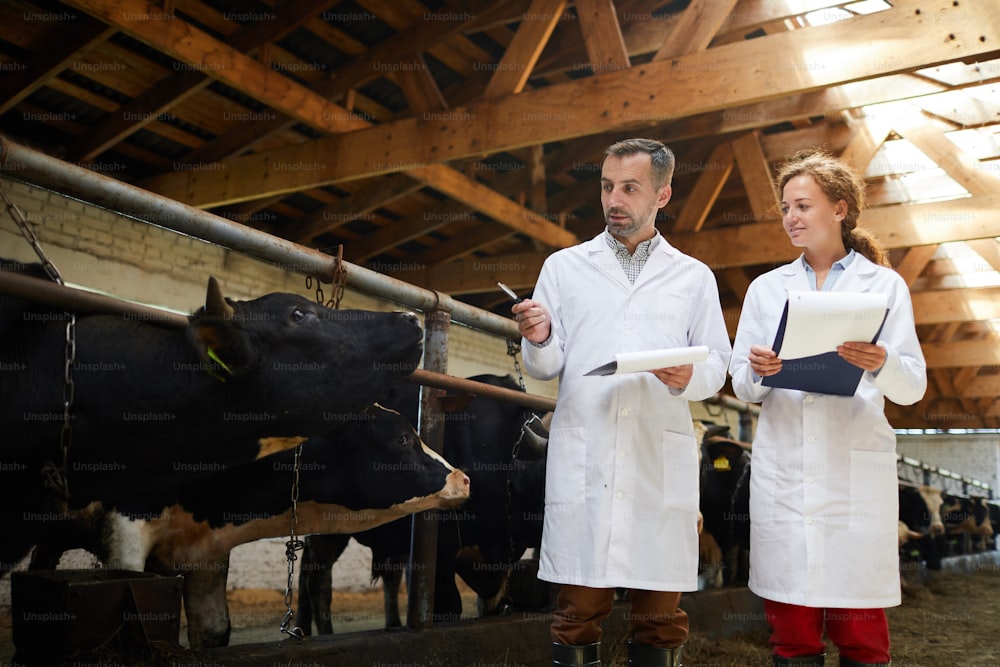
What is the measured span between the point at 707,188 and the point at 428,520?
6752 millimetres

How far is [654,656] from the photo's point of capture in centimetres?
246

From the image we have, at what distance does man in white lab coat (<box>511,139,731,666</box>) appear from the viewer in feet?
8.04

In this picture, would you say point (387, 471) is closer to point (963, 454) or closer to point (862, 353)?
point (862, 353)

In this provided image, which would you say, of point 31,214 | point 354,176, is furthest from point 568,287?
point 31,214

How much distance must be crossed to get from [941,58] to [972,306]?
7.54 m

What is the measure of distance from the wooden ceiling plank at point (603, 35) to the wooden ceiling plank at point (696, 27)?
31 cm

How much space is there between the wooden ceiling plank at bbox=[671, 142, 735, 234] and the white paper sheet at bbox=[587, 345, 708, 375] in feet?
25.0

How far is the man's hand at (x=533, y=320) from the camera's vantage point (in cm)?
249

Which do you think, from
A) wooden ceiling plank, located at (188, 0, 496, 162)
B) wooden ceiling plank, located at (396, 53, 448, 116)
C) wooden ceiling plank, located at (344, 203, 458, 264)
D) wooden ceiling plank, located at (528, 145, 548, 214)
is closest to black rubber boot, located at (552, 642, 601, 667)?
wooden ceiling plank, located at (396, 53, 448, 116)

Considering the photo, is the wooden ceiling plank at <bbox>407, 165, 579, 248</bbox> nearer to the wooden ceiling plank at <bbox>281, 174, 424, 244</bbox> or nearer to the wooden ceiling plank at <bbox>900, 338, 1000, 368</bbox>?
the wooden ceiling plank at <bbox>281, 174, 424, 244</bbox>

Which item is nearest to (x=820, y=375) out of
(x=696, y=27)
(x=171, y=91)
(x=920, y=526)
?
(x=696, y=27)

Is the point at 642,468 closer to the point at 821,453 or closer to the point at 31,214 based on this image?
the point at 821,453

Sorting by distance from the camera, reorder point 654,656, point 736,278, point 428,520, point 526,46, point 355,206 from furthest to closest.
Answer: point 736,278
point 355,206
point 526,46
point 428,520
point 654,656

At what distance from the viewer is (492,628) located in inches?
146
